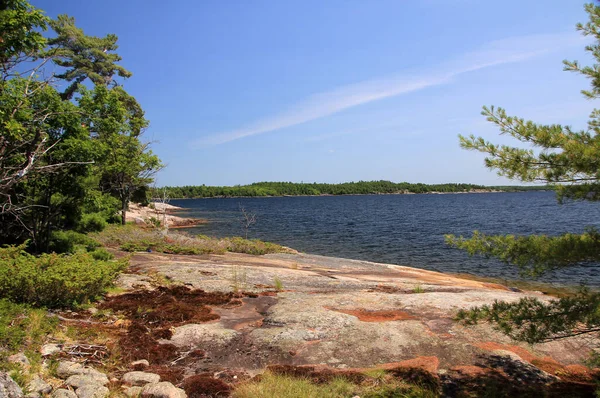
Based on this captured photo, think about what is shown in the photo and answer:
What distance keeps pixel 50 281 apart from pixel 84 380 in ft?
12.7

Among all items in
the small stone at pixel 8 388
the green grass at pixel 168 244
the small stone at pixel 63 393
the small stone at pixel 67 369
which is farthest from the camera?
the green grass at pixel 168 244

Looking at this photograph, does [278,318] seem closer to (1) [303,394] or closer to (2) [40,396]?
(1) [303,394]

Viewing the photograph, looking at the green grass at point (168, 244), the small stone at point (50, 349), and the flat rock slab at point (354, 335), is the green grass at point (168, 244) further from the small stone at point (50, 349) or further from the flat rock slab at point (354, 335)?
the small stone at point (50, 349)

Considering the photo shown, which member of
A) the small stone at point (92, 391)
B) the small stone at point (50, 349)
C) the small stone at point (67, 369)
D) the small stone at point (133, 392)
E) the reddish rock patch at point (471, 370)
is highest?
the small stone at point (50, 349)

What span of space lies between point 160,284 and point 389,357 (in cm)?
874

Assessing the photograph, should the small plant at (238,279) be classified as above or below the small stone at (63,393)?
below

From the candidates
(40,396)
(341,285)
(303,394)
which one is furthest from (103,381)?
(341,285)

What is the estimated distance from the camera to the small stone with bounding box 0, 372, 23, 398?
191 inches

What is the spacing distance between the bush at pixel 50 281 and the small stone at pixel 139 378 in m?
3.78

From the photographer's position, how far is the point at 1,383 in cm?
492

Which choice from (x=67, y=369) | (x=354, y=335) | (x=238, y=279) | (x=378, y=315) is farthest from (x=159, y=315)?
(x=378, y=315)

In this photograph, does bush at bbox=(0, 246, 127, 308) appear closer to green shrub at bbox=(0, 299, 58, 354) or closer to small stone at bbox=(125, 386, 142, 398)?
green shrub at bbox=(0, 299, 58, 354)

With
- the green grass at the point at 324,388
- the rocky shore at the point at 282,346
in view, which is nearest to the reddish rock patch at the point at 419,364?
the rocky shore at the point at 282,346

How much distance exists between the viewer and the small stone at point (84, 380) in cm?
578
